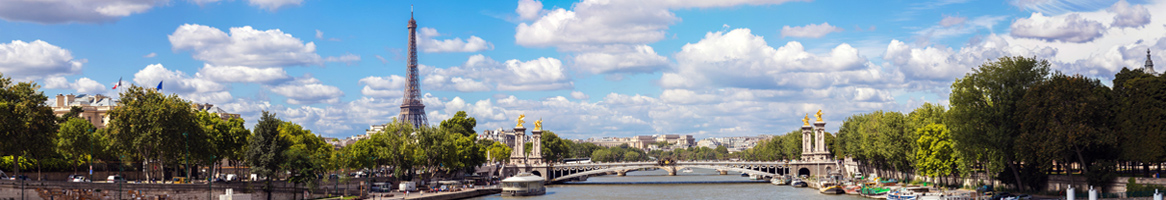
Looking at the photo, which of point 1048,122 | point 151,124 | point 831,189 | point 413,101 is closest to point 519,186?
point 831,189

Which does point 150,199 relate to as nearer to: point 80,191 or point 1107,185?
point 80,191

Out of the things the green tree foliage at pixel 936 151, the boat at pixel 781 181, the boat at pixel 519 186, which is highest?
the green tree foliage at pixel 936 151

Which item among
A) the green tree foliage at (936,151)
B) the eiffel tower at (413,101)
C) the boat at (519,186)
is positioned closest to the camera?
the green tree foliage at (936,151)

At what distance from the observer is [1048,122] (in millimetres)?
55750

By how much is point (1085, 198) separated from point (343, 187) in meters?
48.4

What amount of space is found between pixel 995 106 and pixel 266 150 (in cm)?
4272

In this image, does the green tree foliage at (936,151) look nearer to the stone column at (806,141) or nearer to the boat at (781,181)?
the boat at (781,181)

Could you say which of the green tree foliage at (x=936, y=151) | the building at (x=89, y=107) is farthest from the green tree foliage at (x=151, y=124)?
the green tree foliage at (x=936, y=151)

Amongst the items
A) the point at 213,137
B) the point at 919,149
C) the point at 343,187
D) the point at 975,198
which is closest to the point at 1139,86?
the point at 975,198

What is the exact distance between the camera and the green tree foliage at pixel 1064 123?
181 feet

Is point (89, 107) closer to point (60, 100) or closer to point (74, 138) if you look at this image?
point (60, 100)

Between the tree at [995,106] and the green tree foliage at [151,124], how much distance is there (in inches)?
1766

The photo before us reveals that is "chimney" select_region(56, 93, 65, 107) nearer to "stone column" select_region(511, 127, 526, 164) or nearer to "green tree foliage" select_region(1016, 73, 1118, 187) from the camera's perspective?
"stone column" select_region(511, 127, 526, 164)

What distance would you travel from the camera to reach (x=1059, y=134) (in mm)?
54844
